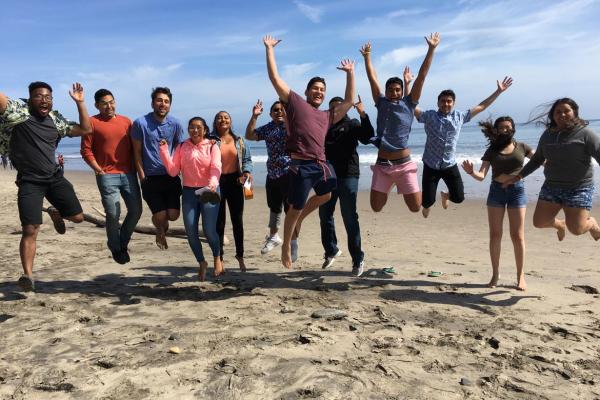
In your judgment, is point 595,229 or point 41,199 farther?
point 595,229

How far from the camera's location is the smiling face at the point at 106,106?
5.93 metres

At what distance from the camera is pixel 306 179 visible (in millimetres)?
5555

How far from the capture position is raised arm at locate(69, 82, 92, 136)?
218 inches

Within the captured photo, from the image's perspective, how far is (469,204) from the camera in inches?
560

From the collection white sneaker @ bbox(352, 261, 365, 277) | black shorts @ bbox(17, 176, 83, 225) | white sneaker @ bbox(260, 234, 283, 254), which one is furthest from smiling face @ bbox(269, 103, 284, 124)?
black shorts @ bbox(17, 176, 83, 225)

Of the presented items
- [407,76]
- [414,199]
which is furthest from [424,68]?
[414,199]

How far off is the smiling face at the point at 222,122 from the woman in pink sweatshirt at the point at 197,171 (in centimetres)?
45

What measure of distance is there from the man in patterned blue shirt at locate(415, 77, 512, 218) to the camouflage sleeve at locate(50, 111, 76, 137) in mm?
4192

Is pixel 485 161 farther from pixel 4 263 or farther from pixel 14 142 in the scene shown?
pixel 4 263

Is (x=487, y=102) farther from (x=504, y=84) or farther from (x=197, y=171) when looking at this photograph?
→ (x=197, y=171)

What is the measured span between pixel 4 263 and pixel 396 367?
6137mm

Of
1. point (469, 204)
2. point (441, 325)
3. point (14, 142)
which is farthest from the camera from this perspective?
point (469, 204)

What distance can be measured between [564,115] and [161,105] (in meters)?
4.52

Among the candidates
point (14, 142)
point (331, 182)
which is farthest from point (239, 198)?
point (14, 142)
